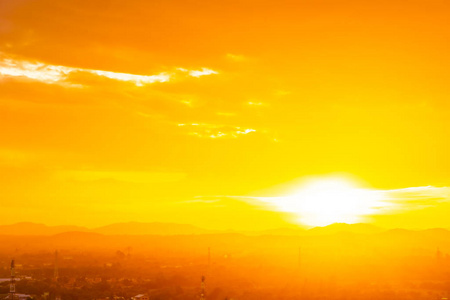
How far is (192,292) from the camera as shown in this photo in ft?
264

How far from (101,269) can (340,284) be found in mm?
47369

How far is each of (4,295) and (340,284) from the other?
160 feet

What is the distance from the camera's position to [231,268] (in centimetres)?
11306

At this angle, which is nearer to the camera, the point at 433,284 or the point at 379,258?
the point at 433,284

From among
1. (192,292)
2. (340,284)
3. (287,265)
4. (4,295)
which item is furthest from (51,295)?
(287,265)

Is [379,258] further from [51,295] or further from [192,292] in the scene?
[51,295]

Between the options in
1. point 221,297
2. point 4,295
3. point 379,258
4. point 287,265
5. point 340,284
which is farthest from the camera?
point 379,258

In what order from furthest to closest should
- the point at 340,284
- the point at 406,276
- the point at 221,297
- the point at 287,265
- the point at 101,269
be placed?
1. the point at 287,265
2. the point at 101,269
3. the point at 406,276
4. the point at 340,284
5. the point at 221,297

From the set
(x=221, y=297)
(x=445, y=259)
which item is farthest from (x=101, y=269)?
(x=445, y=259)

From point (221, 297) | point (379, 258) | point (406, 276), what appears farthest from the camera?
point (379, 258)

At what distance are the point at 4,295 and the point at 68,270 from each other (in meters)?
36.8

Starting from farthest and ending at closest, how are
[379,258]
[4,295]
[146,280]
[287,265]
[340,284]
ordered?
[379,258]
[287,265]
[146,280]
[340,284]
[4,295]

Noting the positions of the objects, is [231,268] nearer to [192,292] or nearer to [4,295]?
[192,292]

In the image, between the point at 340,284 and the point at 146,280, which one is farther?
the point at 146,280
